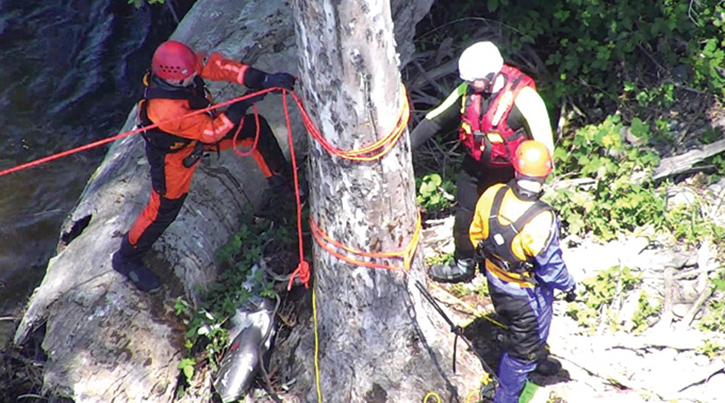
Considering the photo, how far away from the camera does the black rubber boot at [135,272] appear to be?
5008 mm

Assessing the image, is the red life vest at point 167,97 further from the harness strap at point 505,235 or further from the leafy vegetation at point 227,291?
the harness strap at point 505,235

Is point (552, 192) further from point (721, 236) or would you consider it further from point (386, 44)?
point (386, 44)

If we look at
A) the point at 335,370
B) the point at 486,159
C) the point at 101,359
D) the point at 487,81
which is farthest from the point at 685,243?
the point at 101,359

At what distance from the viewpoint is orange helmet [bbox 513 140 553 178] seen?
4.12 metres

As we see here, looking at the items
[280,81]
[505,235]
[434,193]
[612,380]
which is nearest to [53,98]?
[434,193]

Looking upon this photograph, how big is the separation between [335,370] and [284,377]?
0.48 m

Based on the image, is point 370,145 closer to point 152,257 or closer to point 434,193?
point 152,257

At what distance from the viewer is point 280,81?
4.65 m

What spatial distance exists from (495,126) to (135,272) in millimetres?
2576

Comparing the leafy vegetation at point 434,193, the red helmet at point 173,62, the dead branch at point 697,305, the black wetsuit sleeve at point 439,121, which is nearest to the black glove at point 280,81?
the red helmet at point 173,62

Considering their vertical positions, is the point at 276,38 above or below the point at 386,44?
below

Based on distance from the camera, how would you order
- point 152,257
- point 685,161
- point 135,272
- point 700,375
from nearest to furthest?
point 700,375 < point 135,272 < point 152,257 < point 685,161

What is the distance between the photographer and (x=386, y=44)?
3859mm

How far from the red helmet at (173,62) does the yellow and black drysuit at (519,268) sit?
204cm
